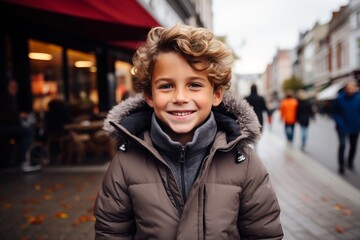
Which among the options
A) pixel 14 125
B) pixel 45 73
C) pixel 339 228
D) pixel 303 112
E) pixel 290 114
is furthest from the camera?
pixel 290 114

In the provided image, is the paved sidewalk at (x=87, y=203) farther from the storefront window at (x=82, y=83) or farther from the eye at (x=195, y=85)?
the storefront window at (x=82, y=83)

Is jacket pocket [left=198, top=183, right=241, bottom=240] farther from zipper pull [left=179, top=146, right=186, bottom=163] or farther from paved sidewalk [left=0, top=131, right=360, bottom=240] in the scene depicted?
paved sidewalk [left=0, top=131, right=360, bottom=240]

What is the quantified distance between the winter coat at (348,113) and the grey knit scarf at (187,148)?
6.01 m

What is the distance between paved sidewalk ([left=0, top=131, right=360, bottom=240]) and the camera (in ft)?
12.2

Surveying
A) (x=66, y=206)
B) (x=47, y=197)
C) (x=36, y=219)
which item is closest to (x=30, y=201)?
(x=47, y=197)

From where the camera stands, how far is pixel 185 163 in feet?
5.57

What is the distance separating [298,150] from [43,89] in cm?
806

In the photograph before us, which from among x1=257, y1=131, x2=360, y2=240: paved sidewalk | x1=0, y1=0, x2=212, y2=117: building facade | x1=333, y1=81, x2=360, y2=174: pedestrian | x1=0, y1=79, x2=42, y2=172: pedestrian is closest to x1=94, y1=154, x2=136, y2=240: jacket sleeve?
x1=257, y1=131, x2=360, y2=240: paved sidewalk

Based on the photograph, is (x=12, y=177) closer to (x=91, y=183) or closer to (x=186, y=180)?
(x=91, y=183)

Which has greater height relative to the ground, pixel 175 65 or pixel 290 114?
pixel 175 65

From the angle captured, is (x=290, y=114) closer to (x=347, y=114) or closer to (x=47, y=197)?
(x=347, y=114)

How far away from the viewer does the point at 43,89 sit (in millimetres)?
9586

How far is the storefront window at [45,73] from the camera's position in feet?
29.0

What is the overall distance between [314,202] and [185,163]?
12.4 feet
